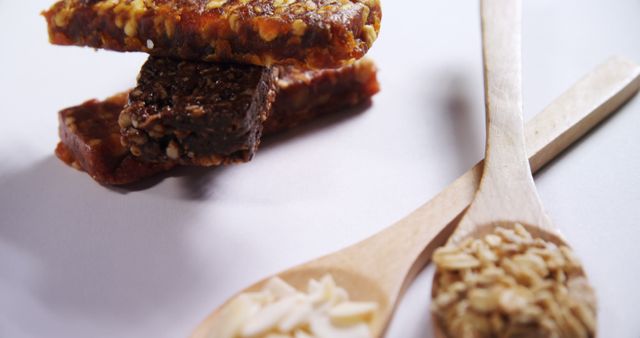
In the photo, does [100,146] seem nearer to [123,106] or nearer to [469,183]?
[123,106]

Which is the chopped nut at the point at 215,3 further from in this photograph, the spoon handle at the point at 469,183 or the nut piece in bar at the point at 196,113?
the spoon handle at the point at 469,183

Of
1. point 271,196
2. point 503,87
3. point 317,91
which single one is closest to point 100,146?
point 271,196

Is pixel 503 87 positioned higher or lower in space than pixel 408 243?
higher

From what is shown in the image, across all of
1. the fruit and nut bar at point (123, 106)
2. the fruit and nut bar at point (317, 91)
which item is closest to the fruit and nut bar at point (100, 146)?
the fruit and nut bar at point (123, 106)

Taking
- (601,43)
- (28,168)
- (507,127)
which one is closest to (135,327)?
(28,168)

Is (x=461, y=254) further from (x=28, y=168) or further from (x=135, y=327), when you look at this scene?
(x=28, y=168)

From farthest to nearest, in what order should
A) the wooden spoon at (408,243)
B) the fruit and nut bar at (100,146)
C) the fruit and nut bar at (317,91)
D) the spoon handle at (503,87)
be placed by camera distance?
the fruit and nut bar at (317,91) < the fruit and nut bar at (100,146) < the spoon handle at (503,87) < the wooden spoon at (408,243)
